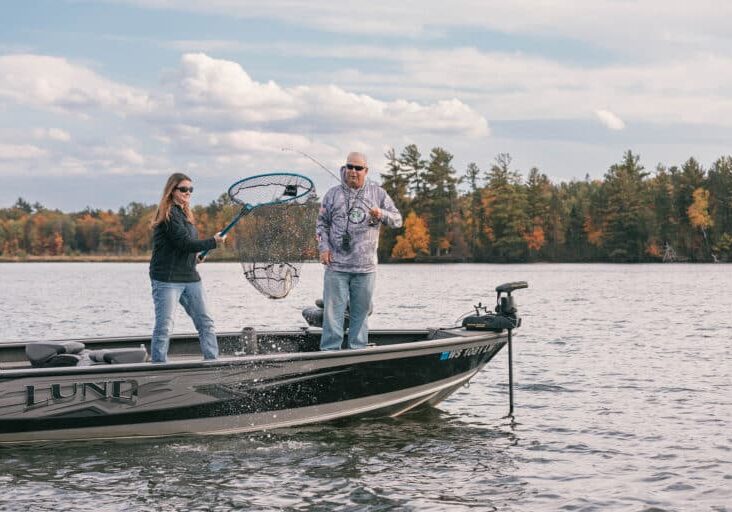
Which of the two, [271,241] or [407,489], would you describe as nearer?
[407,489]

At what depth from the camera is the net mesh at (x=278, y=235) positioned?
9.27m

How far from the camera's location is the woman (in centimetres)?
835

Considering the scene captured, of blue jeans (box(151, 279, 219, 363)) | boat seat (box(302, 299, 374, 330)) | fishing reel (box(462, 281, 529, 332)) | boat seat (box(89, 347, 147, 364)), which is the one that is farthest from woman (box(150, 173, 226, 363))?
fishing reel (box(462, 281, 529, 332))

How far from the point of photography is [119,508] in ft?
23.1

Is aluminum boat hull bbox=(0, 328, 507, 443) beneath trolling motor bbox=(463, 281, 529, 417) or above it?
beneath

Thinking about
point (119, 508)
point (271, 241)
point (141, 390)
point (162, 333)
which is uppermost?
point (271, 241)

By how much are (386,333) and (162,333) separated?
10.5 feet

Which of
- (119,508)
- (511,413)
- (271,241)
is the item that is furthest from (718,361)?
(119,508)

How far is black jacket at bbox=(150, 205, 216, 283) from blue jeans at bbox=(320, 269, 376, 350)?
4.62 ft

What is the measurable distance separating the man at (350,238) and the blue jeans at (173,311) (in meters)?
A: 1.21

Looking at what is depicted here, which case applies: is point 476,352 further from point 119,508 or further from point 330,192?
point 119,508

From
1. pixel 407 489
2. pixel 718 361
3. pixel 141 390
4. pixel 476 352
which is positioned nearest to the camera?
pixel 407 489

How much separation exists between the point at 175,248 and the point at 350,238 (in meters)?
1.74

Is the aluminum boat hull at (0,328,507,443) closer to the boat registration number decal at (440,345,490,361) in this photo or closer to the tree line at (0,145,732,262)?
the boat registration number decal at (440,345,490,361)
